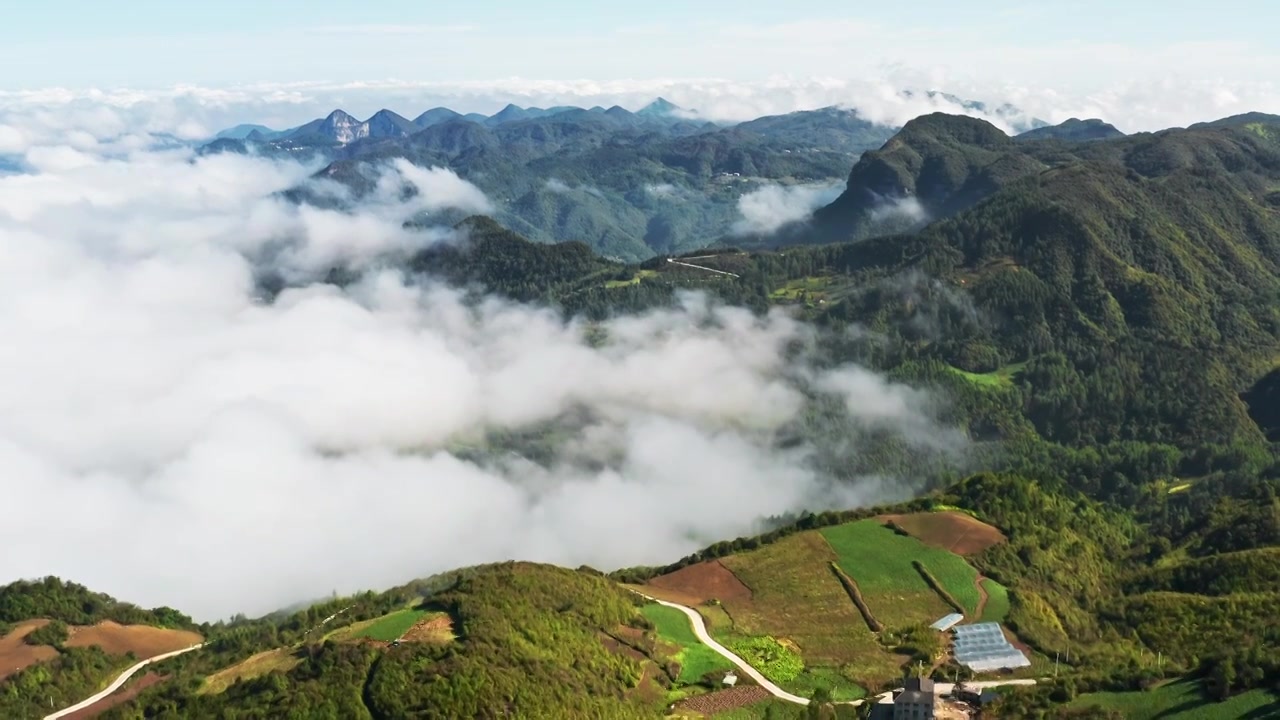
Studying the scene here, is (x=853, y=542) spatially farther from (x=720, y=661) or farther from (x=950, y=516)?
(x=720, y=661)

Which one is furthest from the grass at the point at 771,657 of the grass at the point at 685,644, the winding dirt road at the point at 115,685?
the winding dirt road at the point at 115,685

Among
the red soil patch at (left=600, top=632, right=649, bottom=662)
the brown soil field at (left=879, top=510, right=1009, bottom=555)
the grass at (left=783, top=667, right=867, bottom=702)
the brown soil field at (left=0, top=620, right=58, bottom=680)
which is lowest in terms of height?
the brown soil field at (left=0, top=620, right=58, bottom=680)

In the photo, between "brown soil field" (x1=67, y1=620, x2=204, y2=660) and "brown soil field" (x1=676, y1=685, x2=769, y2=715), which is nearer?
"brown soil field" (x1=676, y1=685, x2=769, y2=715)

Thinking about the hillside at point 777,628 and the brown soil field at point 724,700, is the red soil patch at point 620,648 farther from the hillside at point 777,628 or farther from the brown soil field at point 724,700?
the brown soil field at point 724,700

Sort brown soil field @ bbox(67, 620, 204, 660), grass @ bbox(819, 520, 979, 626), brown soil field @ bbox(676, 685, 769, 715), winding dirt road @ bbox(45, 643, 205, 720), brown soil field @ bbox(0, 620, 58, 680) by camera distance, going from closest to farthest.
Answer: brown soil field @ bbox(676, 685, 769, 715) < grass @ bbox(819, 520, 979, 626) < winding dirt road @ bbox(45, 643, 205, 720) < brown soil field @ bbox(0, 620, 58, 680) < brown soil field @ bbox(67, 620, 204, 660)

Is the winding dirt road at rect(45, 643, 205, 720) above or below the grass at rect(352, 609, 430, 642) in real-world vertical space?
below

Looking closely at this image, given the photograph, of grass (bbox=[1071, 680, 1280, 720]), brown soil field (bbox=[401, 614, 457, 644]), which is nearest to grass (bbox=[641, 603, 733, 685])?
brown soil field (bbox=[401, 614, 457, 644])

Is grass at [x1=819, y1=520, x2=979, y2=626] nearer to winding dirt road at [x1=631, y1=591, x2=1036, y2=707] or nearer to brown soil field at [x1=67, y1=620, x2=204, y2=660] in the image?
winding dirt road at [x1=631, y1=591, x2=1036, y2=707]

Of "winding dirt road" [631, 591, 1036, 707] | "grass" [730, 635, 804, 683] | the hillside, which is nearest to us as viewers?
the hillside
